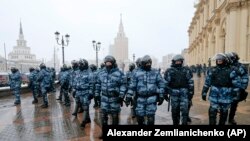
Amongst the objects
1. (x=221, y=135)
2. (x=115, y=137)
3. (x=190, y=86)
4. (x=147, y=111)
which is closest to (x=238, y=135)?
(x=221, y=135)

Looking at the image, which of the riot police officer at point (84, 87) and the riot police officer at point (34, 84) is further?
the riot police officer at point (34, 84)

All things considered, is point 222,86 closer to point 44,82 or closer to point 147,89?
point 147,89

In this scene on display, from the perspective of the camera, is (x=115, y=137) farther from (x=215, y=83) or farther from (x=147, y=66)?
(x=215, y=83)

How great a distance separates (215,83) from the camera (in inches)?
248

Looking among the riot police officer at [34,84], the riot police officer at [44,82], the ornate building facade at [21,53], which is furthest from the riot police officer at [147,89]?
the ornate building facade at [21,53]

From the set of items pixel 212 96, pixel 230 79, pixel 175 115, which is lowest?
pixel 175 115

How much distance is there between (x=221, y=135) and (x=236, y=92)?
9.23 feet

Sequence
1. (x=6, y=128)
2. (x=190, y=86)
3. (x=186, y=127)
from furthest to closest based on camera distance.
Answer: (x=6, y=128), (x=190, y=86), (x=186, y=127)

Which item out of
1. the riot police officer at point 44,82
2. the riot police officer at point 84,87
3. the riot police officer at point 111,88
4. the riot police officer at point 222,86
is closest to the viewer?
the riot police officer at point 222,86

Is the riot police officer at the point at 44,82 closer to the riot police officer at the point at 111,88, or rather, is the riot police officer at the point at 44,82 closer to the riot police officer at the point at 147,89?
the riot police officer at the point at 111,88

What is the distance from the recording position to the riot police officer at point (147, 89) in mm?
5809

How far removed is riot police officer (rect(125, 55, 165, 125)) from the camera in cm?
581

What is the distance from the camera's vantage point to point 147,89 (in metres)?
5.79

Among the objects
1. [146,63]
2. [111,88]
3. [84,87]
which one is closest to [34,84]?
[84,87]
